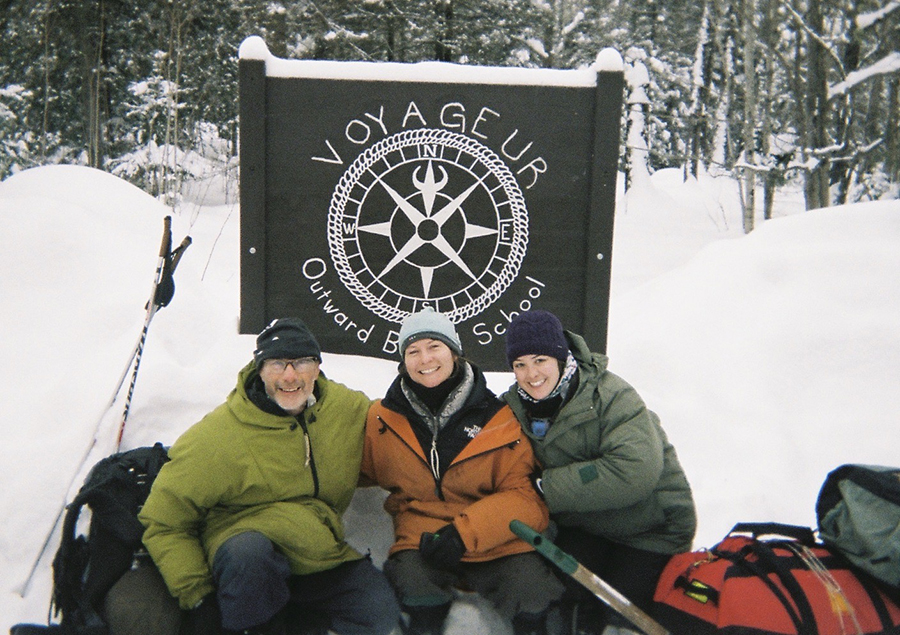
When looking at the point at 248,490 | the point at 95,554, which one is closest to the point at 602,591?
the point at 248,490

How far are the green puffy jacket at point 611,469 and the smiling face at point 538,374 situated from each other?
0.10 m

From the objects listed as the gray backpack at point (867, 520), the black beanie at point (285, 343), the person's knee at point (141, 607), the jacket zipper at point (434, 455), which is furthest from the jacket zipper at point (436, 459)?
the gray backpack at point (867, 520)

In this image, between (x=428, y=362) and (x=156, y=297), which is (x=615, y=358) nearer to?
(x=428, y=362)

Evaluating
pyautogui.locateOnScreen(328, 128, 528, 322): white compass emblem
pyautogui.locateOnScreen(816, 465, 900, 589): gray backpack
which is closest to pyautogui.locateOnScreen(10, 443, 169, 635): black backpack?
pyautogui.locateOnScreen(328, 128, 528, 322): white compass emblem

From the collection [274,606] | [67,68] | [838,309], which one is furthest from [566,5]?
[274,606]

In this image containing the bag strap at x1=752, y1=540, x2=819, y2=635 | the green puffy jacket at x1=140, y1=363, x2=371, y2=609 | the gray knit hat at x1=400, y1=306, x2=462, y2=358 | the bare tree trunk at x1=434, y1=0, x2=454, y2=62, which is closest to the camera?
the bag strap at x1=752, y1=540, x2=819, y2=635

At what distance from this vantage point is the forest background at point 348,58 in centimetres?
970

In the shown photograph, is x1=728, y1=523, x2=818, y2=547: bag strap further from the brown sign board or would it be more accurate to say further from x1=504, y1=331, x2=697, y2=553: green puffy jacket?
the brown sign board

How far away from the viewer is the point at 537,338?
8.80ft

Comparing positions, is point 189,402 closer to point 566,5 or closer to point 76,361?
point 76,361

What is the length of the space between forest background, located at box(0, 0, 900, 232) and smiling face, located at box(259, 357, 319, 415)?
20.2ft

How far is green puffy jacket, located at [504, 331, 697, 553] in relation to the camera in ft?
8.48

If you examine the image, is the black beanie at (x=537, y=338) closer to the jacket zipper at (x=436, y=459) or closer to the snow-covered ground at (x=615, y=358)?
the jacket zipper at (x=436, y=459)

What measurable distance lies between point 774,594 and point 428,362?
1393 mm
